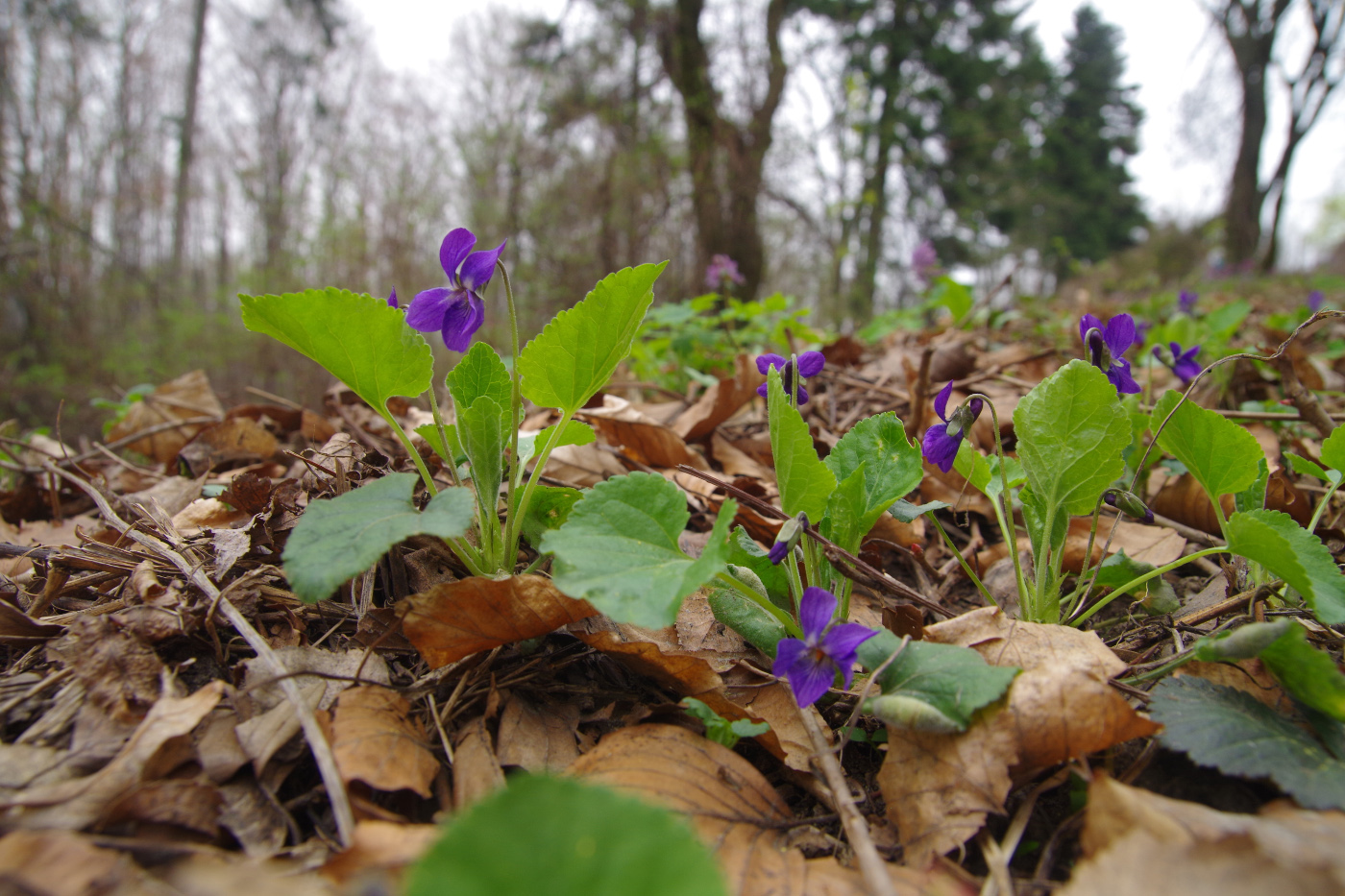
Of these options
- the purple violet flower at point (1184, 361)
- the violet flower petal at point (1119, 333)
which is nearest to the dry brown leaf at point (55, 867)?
the violet flower petal at point (1119, 333)

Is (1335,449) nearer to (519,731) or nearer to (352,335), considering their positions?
(519,731)

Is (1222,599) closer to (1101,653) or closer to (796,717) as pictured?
(1101,653)

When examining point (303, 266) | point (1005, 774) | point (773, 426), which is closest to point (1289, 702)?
point (1005, 774)

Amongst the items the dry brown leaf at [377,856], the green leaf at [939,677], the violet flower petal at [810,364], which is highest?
the violet flower petal at [810,364]

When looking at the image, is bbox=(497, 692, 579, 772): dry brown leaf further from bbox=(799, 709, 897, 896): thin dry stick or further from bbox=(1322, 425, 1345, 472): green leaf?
bbox=(1322, 425, 1345, 472): green leaf

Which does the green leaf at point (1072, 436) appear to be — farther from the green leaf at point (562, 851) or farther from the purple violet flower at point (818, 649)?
the green leaf at point (562, 851)

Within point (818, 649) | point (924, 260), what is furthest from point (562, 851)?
point (924, 260)
